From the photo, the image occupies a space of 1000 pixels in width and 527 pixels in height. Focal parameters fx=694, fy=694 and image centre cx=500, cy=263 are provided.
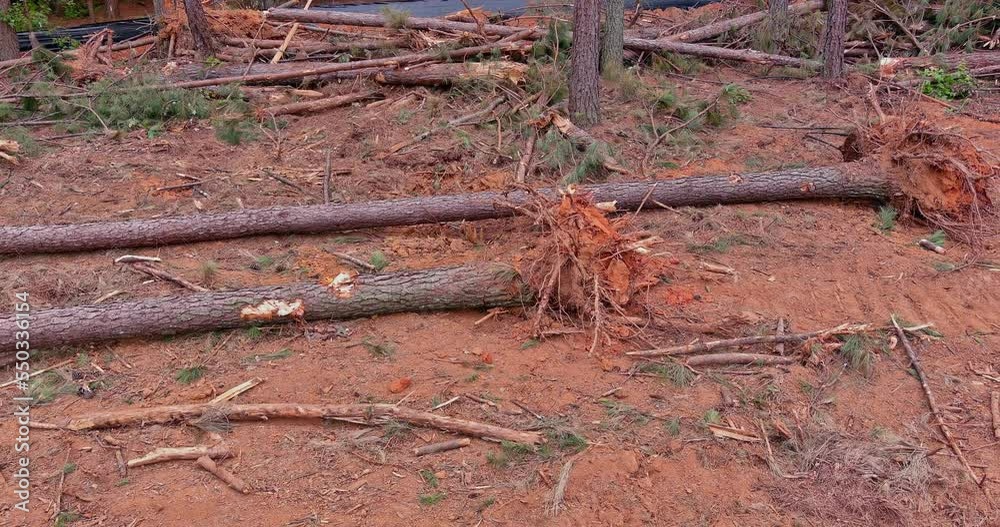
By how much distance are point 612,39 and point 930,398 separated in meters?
6.23

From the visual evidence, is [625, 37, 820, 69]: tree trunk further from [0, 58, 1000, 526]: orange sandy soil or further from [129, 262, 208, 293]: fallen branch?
[129, 262, 208, 293]: fallen branch

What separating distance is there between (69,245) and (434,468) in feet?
12.4

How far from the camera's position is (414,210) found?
5.86 meters

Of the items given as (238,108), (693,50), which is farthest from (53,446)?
(693,50)

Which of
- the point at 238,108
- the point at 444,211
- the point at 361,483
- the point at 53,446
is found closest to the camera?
the point at 361,483

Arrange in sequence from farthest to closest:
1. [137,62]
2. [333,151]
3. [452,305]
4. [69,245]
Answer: [137,62], [333,151], [69,245], [452,305]

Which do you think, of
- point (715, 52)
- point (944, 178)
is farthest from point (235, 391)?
point (715, 52)

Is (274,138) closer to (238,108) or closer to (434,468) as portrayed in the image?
(238,108)

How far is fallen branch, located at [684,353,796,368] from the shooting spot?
4186 mm

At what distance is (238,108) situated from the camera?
27.1ft

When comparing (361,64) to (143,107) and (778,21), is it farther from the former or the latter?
(778,21)

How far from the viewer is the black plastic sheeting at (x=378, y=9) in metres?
10.7

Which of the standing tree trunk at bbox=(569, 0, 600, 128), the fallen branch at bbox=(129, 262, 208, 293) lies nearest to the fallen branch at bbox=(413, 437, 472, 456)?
the fallen branch at bbox=(129, 262, 208, 293)

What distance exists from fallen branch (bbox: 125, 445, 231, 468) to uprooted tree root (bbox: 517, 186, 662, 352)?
2.00m
